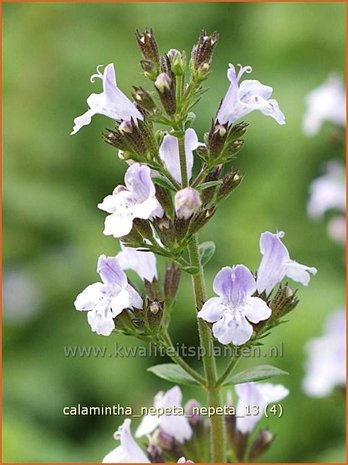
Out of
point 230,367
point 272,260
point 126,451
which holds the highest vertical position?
point 272,260

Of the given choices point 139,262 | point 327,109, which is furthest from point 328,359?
point 139,262

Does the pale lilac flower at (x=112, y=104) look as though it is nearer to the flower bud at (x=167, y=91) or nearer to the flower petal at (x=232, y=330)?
the flower bud at (x=167, y=91)

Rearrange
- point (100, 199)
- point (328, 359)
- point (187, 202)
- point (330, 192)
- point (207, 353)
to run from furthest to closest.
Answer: point (100, 199) < point (330, 192) < point (328, 359) < point (207, 353) < point (187, 202)

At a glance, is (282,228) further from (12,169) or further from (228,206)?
(12,169)

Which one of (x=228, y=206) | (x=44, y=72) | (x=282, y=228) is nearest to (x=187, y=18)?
(x=44, y=72)

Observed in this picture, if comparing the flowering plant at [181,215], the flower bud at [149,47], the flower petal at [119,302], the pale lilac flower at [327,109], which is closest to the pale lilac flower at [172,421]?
the flowering plant at [181,215]

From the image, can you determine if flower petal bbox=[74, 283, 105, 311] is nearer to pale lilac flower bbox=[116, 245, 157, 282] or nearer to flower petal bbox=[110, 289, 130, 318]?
flower petal bbox=[110, 289, 130, 318]

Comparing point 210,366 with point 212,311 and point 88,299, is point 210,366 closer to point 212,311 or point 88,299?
point 212,311
